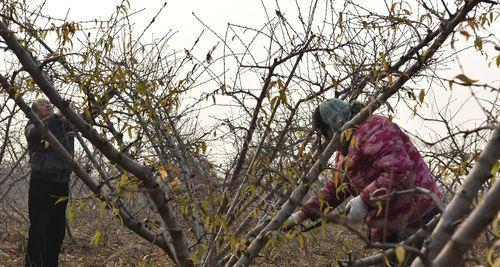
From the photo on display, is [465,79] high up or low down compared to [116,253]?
down

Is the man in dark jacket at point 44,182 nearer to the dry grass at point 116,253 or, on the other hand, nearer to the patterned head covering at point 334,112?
the dry grass at point 116,253

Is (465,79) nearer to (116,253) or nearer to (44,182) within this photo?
(44,182)

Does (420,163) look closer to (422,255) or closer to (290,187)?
(290,187)

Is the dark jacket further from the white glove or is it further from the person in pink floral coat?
the white glove

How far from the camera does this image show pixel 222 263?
11.8 feet

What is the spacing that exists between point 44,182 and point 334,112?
312 cm

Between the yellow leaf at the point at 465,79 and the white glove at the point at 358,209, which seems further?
the white glove at the point at 358,209

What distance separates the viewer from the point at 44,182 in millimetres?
5535

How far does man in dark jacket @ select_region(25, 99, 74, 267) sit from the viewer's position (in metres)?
5.43

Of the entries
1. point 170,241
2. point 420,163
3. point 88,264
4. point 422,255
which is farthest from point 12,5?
point 88,264

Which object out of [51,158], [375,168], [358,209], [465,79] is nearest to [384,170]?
[375,168]

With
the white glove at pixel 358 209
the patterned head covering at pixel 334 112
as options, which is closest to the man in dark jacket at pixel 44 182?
the patterned head covering at pixel 334 112

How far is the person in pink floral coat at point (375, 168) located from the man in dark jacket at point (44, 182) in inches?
108

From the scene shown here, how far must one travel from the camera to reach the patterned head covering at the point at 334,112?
3.40 meters
